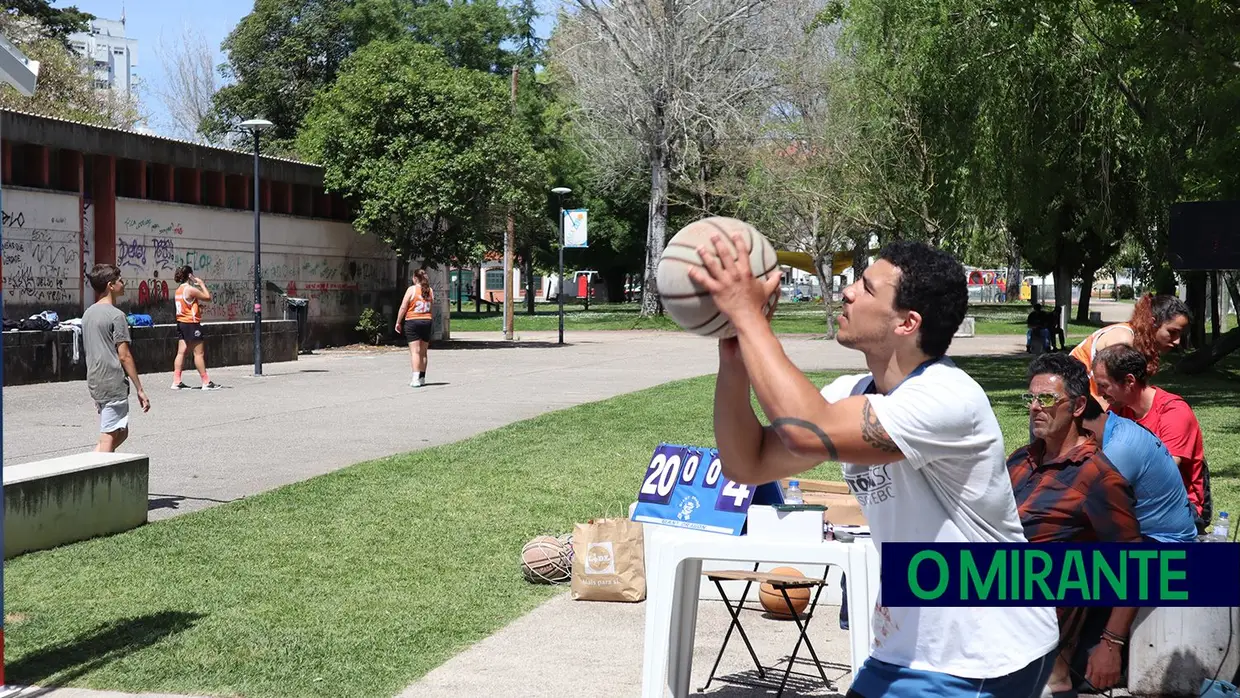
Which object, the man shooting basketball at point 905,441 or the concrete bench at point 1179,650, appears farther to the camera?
the concrete bench at point 1179,650

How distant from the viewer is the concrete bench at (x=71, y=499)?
848 cm

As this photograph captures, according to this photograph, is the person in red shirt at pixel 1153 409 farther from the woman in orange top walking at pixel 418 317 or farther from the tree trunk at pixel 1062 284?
the tree trunk at pixel 1062 284

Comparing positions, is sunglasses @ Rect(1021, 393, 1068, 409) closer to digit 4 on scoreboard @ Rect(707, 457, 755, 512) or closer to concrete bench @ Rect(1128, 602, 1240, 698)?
concrete bench @ Rect(1128, 602, 1240, 698)

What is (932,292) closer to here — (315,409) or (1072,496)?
(1072,496)

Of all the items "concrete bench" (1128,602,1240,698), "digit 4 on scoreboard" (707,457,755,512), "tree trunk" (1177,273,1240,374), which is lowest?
"concrete bench" (1128,602,1240,698)

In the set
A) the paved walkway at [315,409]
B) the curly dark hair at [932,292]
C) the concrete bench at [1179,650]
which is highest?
Answer: the curly dark hair at [932,292]

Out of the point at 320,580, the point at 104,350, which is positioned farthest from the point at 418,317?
the point at 320,580

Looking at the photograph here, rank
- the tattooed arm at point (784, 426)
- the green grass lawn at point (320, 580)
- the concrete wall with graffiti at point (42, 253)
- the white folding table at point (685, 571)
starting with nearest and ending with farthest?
the tattooed arm at point (784, 426) < the white folding table at point (685, 571) < the green grass lawn at point (320, 580) < the concrete wall with graffiti at point (42, 253)

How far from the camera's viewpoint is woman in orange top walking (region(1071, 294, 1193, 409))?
7.09 meters

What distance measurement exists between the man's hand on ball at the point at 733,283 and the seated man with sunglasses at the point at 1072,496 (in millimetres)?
2846

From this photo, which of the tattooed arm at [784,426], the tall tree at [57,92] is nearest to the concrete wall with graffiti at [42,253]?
the tall tree at [57,92]

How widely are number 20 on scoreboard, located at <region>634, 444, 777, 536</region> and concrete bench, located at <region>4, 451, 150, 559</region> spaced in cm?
442

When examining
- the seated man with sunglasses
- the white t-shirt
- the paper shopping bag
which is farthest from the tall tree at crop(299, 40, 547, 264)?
the white t-shirt

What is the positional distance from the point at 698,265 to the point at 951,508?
0.78 metres
